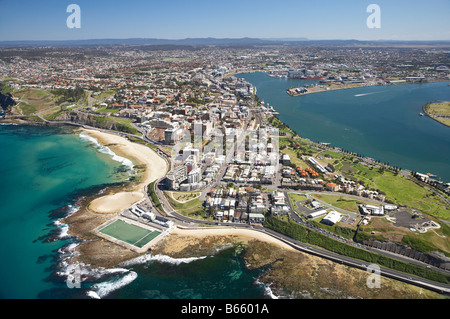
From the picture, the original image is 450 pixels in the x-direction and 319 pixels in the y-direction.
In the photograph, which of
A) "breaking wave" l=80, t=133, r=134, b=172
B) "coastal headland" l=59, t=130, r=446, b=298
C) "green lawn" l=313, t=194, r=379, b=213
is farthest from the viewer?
"breaking wave" l=80, t=133, r=134, b=172

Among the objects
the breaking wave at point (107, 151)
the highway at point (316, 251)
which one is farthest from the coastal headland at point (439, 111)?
the breaking wave at point (107, 151)

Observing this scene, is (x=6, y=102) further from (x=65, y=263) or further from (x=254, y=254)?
(x=254, y=254)

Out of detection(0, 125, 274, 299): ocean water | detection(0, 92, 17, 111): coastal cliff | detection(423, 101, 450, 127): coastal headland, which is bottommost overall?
detection(0, 125, 274, 299): ocean water

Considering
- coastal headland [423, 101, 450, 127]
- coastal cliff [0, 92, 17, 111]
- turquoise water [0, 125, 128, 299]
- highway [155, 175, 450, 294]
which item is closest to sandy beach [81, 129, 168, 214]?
turquoise water [0, 125, 128, 299]

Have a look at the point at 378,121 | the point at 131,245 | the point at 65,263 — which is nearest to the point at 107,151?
the point at 131,245

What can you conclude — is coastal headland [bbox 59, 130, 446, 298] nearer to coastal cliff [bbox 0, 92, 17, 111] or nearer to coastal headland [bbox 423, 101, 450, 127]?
coastal cliff [bbox 0, 92, 17, 111]

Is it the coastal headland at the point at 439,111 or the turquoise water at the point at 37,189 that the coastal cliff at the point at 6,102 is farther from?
the coastal headland at the point at 439,111
